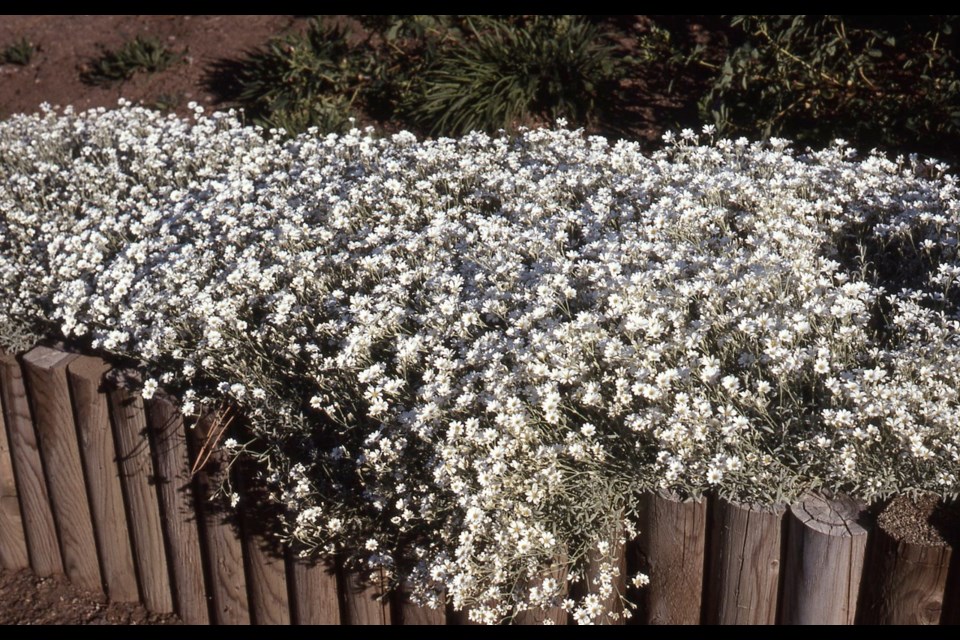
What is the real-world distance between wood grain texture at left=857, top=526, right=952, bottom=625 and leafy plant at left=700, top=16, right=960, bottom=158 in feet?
10.0

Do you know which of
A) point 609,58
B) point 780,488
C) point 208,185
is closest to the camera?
point 780,488

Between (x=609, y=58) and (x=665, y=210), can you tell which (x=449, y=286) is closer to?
(x=665, y=210)

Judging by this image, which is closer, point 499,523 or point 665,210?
point 499,523

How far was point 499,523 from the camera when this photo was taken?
2984mm

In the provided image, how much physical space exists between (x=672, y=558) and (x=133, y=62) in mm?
6268

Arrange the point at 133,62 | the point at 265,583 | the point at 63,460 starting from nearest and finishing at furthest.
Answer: the point at 265,583
the point at 63,460
the point at 133,62

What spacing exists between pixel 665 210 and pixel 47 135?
152 inches

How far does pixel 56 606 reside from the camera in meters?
4.62

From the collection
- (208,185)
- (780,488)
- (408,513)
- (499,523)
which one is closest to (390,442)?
(408,513)

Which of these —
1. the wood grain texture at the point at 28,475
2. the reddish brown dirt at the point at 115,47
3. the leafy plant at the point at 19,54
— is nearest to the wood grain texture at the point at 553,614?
the wood grain texture at the point at 28,475

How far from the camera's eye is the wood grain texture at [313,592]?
144 inches

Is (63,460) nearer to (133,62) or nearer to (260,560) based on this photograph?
(260,560)

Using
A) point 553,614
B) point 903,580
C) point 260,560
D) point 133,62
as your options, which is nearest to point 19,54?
point 133,62

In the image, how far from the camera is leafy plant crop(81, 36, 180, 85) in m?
7.55
